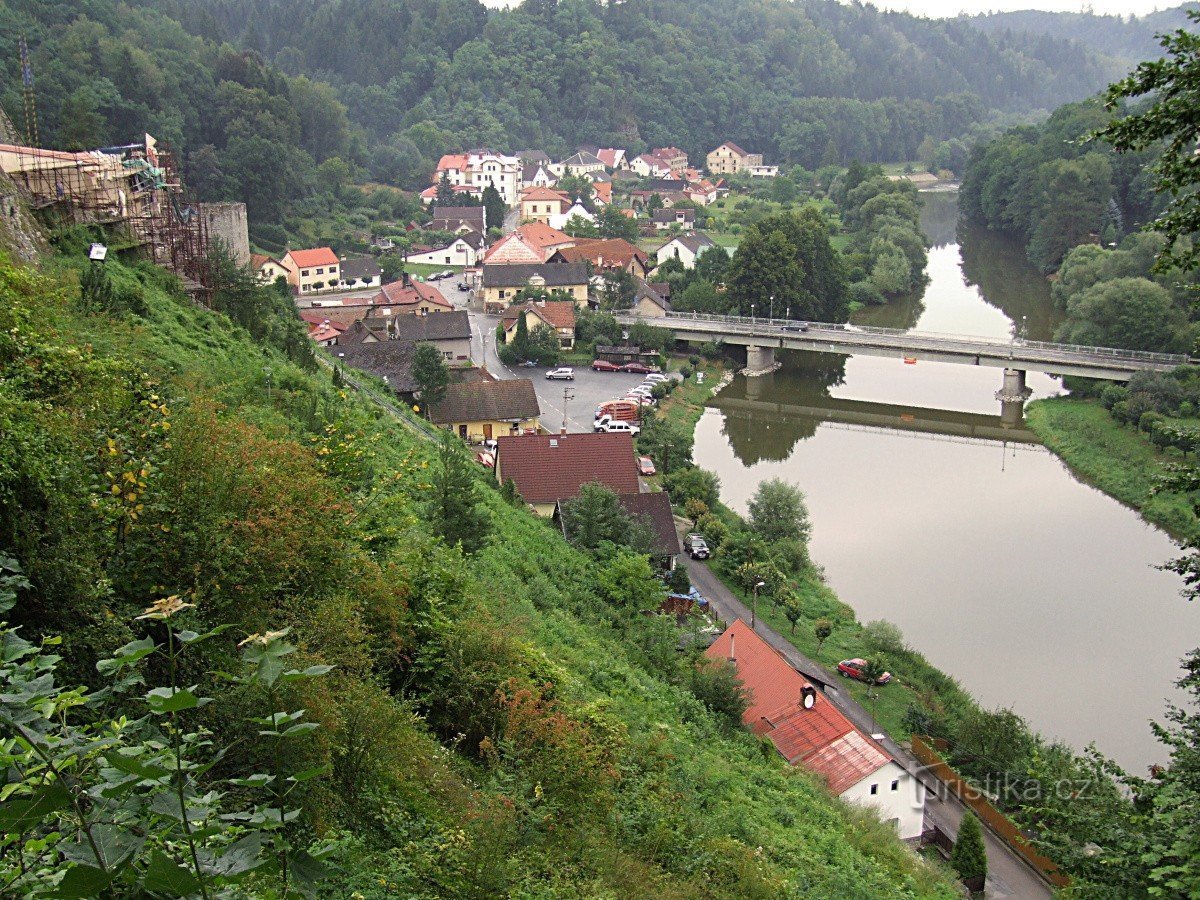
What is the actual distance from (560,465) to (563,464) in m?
0.06

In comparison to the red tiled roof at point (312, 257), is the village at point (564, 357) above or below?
below

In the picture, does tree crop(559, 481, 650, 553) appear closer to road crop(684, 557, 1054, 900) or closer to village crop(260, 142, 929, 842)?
village crop(260, 142, 929, 842)

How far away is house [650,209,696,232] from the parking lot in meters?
26.5

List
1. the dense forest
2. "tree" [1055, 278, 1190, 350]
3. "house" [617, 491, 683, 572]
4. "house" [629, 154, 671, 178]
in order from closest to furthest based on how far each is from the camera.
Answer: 1. "house" [617, 491, 683, 572]
2. "tree" [1055, 278, 1190, 350]
3. the dense forest
4. "house" [629, 154, 671, 178]

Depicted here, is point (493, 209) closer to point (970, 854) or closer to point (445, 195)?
point (445, 195)

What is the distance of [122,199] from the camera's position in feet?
52.7

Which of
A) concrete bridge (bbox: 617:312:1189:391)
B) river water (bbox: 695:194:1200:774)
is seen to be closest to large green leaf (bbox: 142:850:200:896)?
river water (bbox: 695:194:1200:774)

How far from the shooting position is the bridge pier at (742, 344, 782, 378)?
102ft

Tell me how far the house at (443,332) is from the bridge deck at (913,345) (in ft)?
18.1

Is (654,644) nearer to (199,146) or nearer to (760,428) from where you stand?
(760,428)

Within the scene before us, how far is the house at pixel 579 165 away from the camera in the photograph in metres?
68.1

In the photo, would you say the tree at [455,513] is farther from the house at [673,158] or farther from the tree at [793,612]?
the house at [673,158]

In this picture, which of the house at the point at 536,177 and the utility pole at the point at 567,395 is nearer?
the utility pole at the point at 567,395

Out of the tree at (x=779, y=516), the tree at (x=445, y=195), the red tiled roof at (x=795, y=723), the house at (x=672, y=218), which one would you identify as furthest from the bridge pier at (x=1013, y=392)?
the tree at (x=445, y=195)
